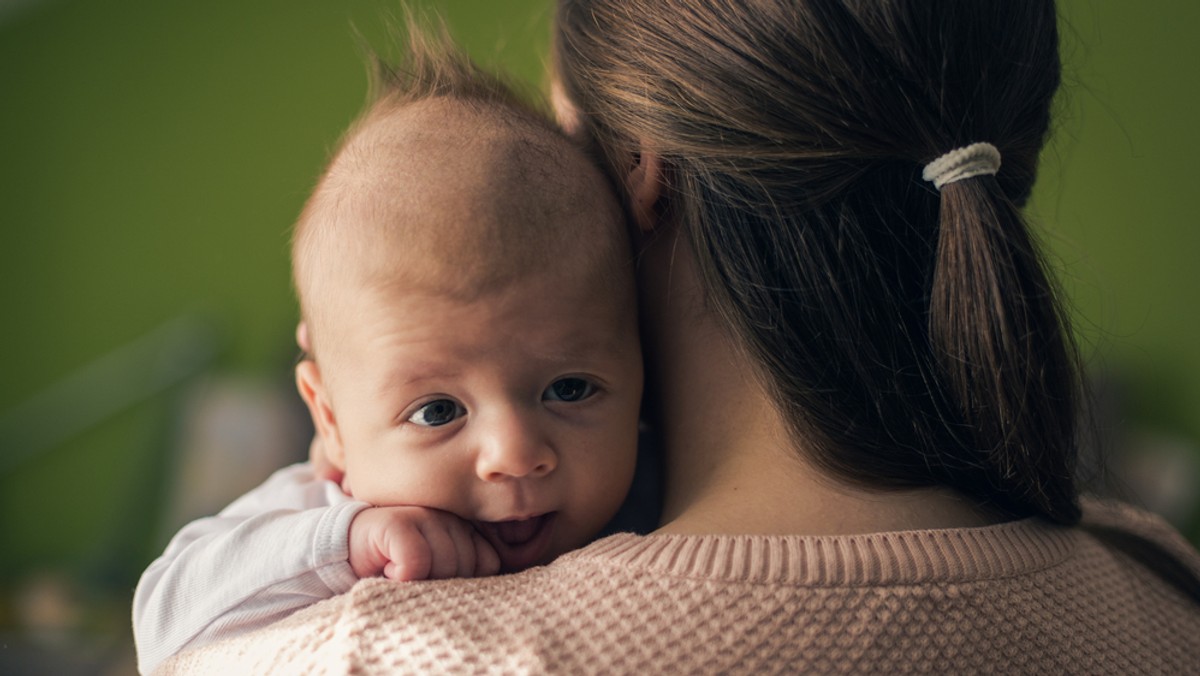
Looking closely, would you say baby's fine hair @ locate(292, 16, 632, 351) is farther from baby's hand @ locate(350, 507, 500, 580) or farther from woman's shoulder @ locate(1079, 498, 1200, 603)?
woman's shoulder @ locate(1079, 498, 1200, 603)

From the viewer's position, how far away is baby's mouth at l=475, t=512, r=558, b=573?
3.34ft

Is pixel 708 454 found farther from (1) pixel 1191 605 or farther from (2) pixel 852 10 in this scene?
(1) pixel 1191 605

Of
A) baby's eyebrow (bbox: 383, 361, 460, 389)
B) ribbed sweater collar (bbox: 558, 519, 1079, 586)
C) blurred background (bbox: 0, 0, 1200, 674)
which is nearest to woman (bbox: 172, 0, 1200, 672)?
ribbed sweater collar (bbox: 558, 519, 1079, 586)

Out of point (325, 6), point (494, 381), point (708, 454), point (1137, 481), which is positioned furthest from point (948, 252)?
point (325, 6)

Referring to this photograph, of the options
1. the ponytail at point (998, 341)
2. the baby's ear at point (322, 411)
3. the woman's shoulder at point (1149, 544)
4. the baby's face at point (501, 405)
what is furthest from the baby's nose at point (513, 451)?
the woman's shoulder at point (1149, 544)

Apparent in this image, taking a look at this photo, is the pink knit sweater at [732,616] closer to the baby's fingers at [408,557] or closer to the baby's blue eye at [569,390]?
the baby's fingers at [408,557]

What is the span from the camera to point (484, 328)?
0.95 metres

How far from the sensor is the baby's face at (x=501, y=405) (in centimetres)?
95

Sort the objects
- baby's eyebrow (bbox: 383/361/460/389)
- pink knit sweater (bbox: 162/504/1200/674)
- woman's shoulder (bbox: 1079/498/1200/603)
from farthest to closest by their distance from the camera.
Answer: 1. woman's shoulder (bbox: 1079/498/1200/603)
2. baby's eyebrow (bbox: 383/361/460/389)
3. pink knit sweater (bbox: 162/504/1200/674)

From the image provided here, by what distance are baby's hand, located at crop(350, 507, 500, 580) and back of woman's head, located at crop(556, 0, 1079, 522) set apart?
0.99 feet

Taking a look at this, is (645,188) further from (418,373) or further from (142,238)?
(142,238)

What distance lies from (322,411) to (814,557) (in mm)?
565

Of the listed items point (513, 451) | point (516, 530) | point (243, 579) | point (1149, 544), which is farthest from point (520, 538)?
point (1149, 544)

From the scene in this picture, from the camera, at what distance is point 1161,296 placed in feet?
10.3
